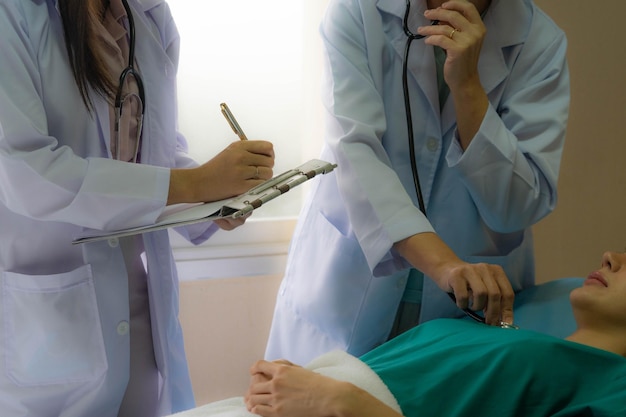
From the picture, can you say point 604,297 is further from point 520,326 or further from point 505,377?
point 505,377

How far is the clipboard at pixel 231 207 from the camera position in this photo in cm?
110

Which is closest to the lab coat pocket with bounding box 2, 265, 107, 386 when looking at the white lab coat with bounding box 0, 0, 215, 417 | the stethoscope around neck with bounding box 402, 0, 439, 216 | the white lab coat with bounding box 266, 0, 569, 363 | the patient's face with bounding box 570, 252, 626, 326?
the white lab coat with bounding box 0, 0, 215, 417

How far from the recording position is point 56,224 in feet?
4.03

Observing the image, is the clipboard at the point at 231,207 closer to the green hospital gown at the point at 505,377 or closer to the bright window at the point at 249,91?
the green hospital gown at the point at 505,377

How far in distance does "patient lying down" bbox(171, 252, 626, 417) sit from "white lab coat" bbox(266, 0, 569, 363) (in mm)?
150

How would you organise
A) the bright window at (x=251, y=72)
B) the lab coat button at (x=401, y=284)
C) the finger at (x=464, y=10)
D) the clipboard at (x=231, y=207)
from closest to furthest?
the clipboard at (x=231, y=207)
the finger at (x=464, y=10)
the lab coat button at (x=401, y=284)
the bright window at (x=251, y=72)

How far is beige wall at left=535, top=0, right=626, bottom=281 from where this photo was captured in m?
2.41

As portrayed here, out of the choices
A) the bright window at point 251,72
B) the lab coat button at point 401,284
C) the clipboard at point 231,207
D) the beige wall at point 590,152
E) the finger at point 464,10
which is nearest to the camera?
the clipboard at point 231,207

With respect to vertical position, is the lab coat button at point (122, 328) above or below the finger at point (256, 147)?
below

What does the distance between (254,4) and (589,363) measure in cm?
135

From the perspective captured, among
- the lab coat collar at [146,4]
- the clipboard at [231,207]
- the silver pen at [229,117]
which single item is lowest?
the clipboard at [231,207]

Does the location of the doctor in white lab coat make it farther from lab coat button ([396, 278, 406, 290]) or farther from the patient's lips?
the patient's lips

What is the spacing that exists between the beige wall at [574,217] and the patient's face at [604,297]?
0.92 meters

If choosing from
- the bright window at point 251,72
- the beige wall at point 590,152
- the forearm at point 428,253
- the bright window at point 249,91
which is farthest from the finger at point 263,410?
the beige wall at point 590,152
